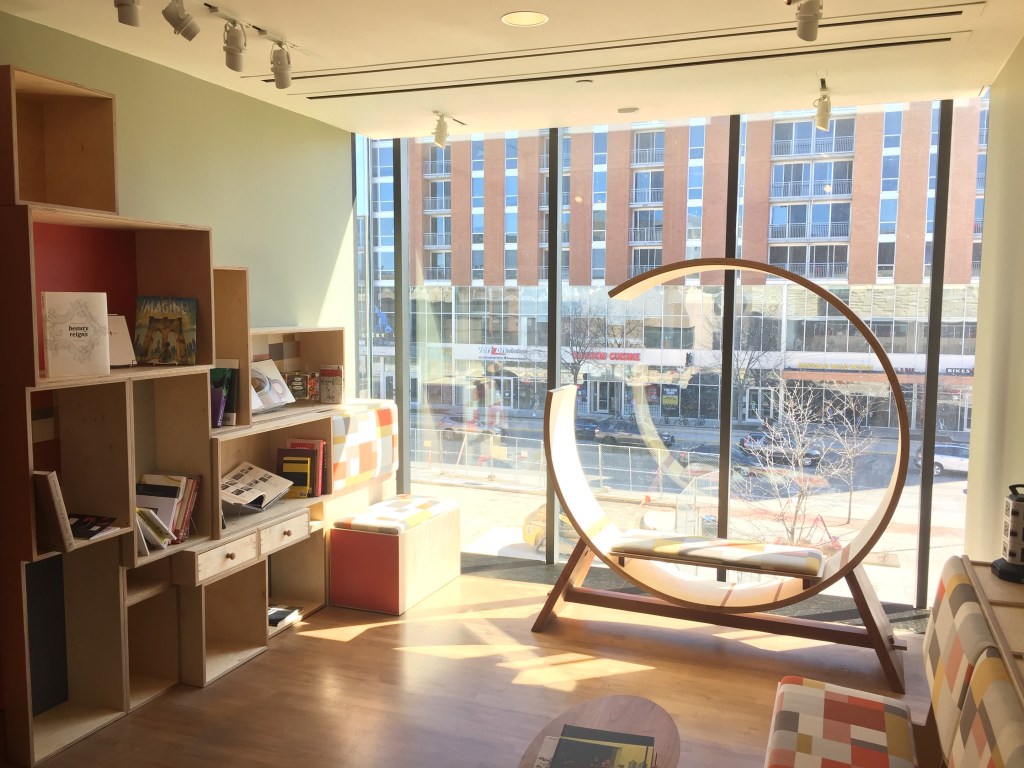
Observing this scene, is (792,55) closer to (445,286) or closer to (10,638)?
(445,286)

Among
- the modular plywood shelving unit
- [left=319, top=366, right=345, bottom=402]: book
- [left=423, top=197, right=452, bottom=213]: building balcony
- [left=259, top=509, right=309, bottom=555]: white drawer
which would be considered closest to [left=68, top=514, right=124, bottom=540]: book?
the modular plywood shelving unit

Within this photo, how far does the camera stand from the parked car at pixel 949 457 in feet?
14.3

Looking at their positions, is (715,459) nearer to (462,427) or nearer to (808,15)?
(462,427)

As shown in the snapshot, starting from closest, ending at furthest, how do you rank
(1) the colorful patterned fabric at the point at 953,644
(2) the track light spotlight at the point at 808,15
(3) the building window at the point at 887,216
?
(1) the colorful patterned fabric at the point at 953,644
(2) the track light spotlight at the point at 808,15
(3) the building window at the point at 887,216

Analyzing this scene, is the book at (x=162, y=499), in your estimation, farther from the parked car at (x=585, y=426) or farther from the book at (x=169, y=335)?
the parked car at (x=585, y=426)

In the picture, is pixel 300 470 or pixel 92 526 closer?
pixel 92 526

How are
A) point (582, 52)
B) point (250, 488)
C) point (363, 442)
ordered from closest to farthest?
point (582, 52), point (250, 488), point (363, 442)

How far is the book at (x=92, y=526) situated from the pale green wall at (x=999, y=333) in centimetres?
347

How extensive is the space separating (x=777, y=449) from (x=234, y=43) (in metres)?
3.43

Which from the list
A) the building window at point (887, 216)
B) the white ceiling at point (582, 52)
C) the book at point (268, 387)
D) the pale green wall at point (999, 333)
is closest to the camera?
the white ceiling at point (582, 52)

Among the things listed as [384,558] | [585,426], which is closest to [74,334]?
[384,558]

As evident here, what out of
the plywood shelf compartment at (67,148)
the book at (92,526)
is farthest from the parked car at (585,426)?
the plywood shelf compartment at (67,148)

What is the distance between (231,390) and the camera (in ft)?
12.6

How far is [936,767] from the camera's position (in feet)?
9.20
